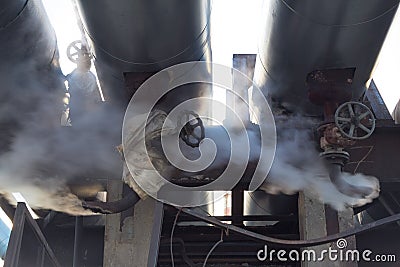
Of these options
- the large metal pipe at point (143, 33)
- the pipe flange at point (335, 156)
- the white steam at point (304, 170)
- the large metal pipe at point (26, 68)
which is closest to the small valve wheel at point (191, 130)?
the large metal pipe at point (143, 33)

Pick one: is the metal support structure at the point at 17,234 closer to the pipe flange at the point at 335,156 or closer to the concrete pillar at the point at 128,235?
the concrete pillar at the point at 128,235

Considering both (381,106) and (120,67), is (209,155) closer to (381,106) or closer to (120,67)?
(120,67)

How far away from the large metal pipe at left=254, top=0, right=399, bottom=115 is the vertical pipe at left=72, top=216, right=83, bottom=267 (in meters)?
1.39

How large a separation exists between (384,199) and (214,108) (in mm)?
1143

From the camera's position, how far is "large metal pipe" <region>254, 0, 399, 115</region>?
1.79 meters

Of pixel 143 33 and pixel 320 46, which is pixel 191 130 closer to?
pixel 143 33

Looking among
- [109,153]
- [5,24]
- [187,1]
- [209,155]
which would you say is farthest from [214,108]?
[5,24]

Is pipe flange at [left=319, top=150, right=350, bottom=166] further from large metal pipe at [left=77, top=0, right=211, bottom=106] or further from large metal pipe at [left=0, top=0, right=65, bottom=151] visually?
large metal pipe at [left=0, top=0, right=65, bottom=151]

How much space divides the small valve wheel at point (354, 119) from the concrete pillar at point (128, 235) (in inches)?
36.7

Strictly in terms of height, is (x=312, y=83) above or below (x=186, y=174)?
above

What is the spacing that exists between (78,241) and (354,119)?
5.77ft

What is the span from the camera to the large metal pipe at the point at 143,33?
1.81m

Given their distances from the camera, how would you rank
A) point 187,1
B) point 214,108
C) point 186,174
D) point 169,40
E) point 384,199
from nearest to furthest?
point 187,1 → point 169,40 → point 186,174 → point 214,108 → point 384,199

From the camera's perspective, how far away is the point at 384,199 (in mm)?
2908
